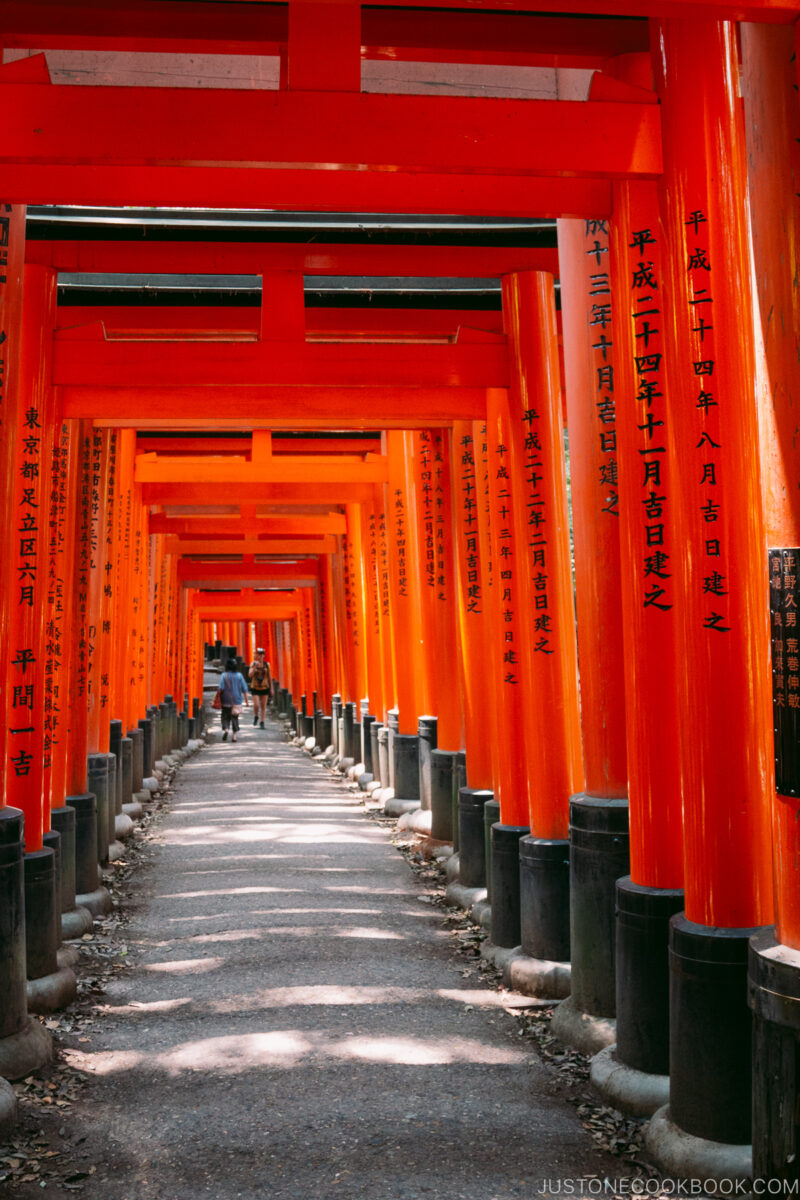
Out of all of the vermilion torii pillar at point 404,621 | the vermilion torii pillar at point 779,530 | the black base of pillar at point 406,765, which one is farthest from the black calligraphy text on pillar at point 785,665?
the black base of pillar at point 406,765

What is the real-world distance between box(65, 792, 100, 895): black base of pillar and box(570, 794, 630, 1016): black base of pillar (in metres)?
3.64

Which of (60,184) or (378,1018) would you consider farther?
(378,1018)

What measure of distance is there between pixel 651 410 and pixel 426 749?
6180 millimetres

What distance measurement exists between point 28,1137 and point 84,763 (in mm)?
3663

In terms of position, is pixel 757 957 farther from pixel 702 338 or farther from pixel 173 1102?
pixel 173 1102

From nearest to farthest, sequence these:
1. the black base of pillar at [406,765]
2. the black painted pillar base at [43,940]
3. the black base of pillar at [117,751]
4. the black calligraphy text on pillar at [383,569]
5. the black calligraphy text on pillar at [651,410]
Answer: the black calligraphy text on pillar at [651,410] < the black painted pillar base at [43,940] < the black base of pillar at [117,751] < the black base of pillar at [406,765] < the black calligraphy text on pillar at [383,569]

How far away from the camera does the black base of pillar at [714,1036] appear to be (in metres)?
3.24

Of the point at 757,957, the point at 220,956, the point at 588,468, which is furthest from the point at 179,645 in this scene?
the point at 757,957

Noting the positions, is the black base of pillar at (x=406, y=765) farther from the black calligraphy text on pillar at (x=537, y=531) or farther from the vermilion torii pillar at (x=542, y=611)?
the black calligraphy text on pillar at (x=537, y=531)

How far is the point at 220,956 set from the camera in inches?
237

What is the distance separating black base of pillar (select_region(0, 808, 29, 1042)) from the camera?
4219 mm

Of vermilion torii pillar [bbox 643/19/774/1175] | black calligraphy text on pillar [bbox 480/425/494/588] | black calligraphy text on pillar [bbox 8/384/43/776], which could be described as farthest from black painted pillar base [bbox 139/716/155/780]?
vermilion torii pillar [bbox 643/19/774/1175]

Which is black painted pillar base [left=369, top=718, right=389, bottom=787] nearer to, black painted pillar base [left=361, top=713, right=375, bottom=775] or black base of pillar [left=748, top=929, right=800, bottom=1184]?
black painted pillar base [left=361, top=713, right=375, bottom=775]

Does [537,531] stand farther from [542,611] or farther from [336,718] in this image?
[336,718]
